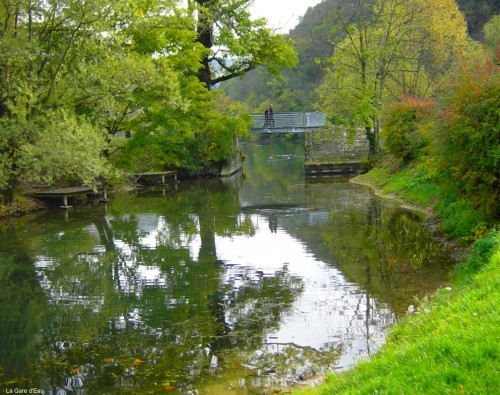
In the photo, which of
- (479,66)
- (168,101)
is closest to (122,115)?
(168,101)

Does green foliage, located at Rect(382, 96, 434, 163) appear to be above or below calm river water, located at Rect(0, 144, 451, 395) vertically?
above

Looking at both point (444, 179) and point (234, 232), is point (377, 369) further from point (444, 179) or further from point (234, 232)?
point (234, 232)

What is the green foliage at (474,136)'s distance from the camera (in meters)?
11.0

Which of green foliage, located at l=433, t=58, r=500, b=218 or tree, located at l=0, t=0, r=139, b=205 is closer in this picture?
green foliage, located at l=433, t=58, r=500, b=218

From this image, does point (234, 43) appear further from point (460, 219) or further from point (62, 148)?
point (460, 219)

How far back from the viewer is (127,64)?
72.0ft

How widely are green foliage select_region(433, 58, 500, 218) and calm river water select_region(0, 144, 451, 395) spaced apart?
161cm

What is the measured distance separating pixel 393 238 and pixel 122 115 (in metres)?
17.6

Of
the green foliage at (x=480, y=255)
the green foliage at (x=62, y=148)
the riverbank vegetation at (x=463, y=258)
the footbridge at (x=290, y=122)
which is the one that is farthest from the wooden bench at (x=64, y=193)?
the footbridge at (x=290, y=122)

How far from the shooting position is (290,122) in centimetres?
4553

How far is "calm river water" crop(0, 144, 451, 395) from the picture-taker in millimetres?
7258

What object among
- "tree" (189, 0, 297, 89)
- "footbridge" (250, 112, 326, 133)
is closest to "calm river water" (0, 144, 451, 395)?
"tree" (189, 0, 297, 89)

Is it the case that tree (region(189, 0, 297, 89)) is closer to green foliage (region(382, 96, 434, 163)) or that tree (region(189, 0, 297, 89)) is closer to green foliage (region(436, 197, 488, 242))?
green foliage (region(382, 96, 434, 163))

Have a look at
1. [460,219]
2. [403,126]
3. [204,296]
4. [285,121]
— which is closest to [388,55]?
[403,126]
